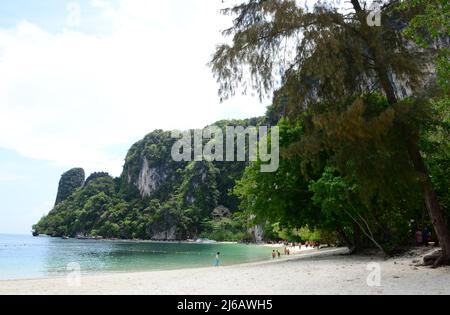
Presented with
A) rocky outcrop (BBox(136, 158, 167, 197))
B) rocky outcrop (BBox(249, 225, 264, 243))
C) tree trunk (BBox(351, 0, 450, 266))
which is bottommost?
rocky outcrop (BBox(249, 225, 264, 243))

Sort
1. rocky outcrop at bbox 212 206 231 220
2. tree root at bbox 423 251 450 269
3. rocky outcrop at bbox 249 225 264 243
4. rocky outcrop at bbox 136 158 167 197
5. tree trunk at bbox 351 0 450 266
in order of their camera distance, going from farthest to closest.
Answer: rocky outcrop at bbox 136 158 167 197
rocky outcrop at bbox 212 206 231 220
rocky outcrop at bbox 249 225 264 243
tree root at bbox 423 251 450 269
tree trunk at bbox 351 0 450 266

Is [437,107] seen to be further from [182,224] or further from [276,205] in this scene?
[182,224]

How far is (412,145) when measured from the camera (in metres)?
11.8

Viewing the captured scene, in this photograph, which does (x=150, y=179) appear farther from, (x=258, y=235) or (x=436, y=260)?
(x=436, y=260)

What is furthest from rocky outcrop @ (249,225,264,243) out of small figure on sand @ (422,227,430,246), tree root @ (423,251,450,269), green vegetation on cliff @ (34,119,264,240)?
tree root @ (423,251,450,269)

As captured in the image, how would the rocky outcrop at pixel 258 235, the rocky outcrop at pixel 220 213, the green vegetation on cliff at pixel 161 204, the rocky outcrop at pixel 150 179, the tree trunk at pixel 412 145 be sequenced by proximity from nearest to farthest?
1. the tree trunk at pixel 412 145
2. the rocky outcrop at pixel 258 235
3. the green vegetation on cliff at pixel 161 204
4. the rocky outcrop at pixel 220 213
5. the rocky outcrop at pixel 150 179

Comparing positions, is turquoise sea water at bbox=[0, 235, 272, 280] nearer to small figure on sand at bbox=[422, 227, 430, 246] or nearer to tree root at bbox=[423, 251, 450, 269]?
small figure on sand at bbox=[422, 227, 430, 246]

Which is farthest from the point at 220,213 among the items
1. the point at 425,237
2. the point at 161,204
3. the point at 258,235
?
the point at 425,237

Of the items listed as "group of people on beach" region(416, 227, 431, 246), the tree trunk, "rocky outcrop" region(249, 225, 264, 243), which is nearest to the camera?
the tree trunk

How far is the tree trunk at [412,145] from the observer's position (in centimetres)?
1135

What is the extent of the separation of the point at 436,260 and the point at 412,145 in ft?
12.7

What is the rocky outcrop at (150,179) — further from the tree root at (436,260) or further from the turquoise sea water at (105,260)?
the tree root at (436,260)

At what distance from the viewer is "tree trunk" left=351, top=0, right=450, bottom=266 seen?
11352mm

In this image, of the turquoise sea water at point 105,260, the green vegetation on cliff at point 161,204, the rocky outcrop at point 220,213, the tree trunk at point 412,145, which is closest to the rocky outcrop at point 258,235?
the green vegetation on cliff at point 161,204
